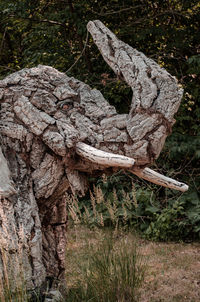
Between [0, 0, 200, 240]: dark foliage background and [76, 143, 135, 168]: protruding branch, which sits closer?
[76, 143, 135, 168]: protruding branch

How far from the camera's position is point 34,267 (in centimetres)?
303

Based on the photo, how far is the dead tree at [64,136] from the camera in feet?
9.38

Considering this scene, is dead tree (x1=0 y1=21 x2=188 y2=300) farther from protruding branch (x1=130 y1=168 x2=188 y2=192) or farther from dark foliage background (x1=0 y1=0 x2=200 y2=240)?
dark foliage background (x1=0 y1=0 x2=200 y2=240)

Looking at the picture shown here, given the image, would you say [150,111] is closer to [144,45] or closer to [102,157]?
[102,157]

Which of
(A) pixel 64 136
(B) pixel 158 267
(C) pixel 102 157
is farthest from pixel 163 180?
(B) pixel 158 267

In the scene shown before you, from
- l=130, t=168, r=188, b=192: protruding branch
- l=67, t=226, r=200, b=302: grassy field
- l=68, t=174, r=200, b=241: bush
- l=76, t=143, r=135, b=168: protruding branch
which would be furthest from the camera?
l=68, t=174, r=200, b=241: bush

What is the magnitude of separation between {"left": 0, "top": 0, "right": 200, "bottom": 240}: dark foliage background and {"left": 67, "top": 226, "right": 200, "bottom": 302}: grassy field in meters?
0.52

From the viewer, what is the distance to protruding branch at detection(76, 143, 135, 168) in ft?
9.11

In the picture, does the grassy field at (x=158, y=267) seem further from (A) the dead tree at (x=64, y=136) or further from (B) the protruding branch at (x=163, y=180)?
(B) the protruding branch at (x=163, y=180)

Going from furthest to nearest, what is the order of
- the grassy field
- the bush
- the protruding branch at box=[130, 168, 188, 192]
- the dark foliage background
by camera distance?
1. the dark foliage background
2. the bush
3. the grassy field
4. the protruding branch at box=[130, 168, 188, 192]

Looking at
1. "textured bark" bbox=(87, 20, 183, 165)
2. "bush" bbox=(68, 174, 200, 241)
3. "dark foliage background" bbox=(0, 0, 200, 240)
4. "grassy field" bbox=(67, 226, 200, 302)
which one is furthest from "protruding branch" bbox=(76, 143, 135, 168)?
"dark foliage background" bbox=(0, 0, 200, 240)

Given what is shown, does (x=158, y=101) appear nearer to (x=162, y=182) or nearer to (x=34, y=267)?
(x=162, y=182)

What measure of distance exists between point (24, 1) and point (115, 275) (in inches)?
190

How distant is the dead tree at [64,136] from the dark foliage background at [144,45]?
322 cm
